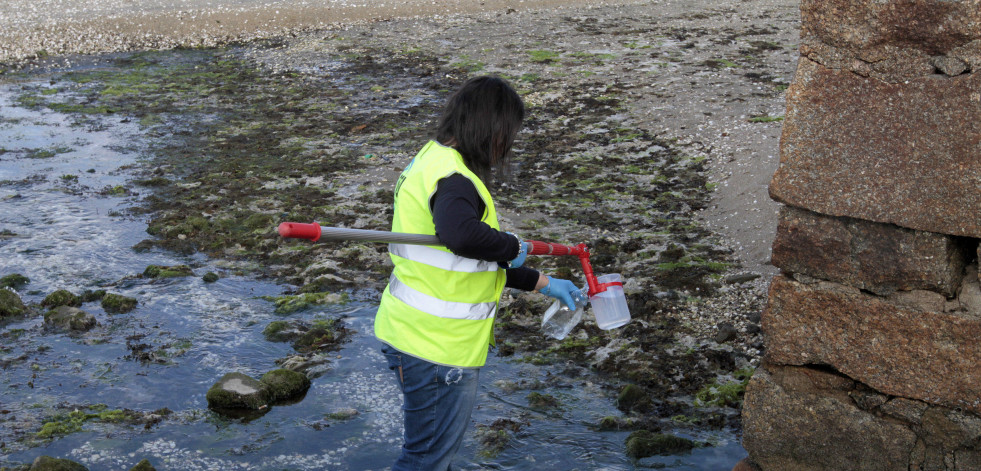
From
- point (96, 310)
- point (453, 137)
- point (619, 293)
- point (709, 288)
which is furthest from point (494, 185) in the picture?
point (453, 137)

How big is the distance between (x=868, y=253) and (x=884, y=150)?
16.8 inches

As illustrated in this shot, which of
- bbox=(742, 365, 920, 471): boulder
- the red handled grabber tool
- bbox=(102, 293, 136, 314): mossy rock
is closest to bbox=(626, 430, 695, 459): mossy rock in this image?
bbox=(742, 365, 920, 471): boulder

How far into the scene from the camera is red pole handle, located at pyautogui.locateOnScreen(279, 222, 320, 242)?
10.5ft

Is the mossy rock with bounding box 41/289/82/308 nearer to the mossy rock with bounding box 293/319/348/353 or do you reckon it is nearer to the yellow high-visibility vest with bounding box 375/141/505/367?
the mossy rock with bounding box 293/319/348/353

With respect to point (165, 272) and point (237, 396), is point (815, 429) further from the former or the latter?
point (165, 272)

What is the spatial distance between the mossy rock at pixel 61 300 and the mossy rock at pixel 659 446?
4.69 meters

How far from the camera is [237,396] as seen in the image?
5.59 meters

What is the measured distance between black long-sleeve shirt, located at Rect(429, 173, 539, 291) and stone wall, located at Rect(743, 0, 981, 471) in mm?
1242

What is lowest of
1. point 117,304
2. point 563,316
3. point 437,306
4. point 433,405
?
point 117,304

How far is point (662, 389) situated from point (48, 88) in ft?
43.9

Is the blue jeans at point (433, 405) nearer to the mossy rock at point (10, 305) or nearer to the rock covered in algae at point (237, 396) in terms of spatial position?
the rock covered in algae at point (237, 396)

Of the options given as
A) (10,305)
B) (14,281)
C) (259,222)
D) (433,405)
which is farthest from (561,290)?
(14,281)

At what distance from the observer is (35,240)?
28.2 ft

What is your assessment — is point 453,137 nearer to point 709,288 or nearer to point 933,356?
point 933,356
